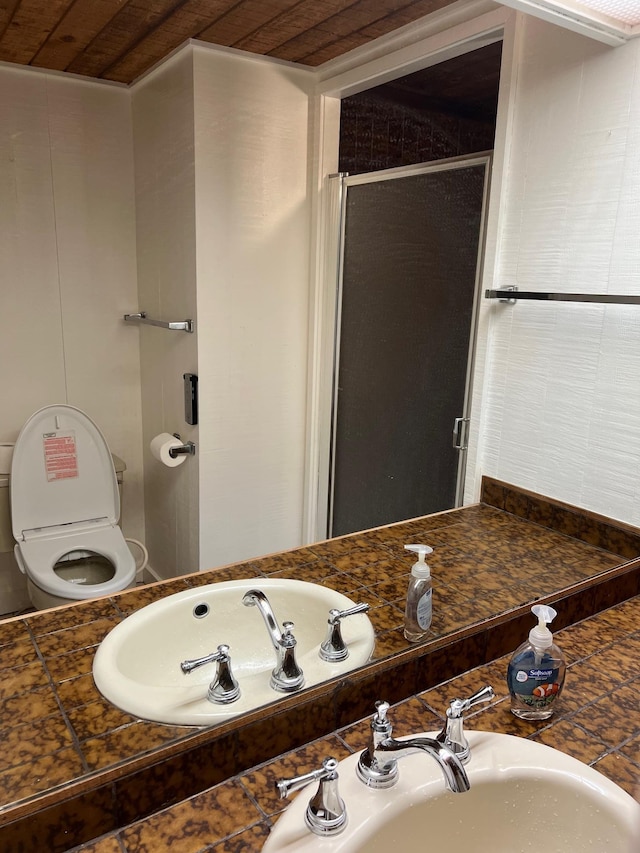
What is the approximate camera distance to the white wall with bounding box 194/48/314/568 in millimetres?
1140

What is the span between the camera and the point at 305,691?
3.29ft

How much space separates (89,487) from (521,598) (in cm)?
90

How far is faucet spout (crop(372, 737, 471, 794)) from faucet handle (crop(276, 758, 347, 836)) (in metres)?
0.09

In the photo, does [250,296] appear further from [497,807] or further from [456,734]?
[497,807]

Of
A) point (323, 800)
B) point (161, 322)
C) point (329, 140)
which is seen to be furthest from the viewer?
point (329, 140)

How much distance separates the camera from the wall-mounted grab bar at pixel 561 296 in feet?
4.45

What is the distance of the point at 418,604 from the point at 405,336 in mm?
691

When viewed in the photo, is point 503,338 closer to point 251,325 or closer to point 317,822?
point 251,325

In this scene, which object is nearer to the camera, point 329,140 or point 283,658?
point 283,658

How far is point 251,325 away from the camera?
1.25 metres

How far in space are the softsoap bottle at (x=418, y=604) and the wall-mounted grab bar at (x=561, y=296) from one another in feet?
2.36

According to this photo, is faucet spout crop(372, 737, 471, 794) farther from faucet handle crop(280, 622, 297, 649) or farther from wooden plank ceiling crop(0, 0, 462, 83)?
wooden plank ceiling crop(0, 0, 462, 83)

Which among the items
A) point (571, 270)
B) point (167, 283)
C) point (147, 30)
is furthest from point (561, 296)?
point (147, 30)

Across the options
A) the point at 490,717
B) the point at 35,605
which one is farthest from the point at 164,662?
the point at 490,717
